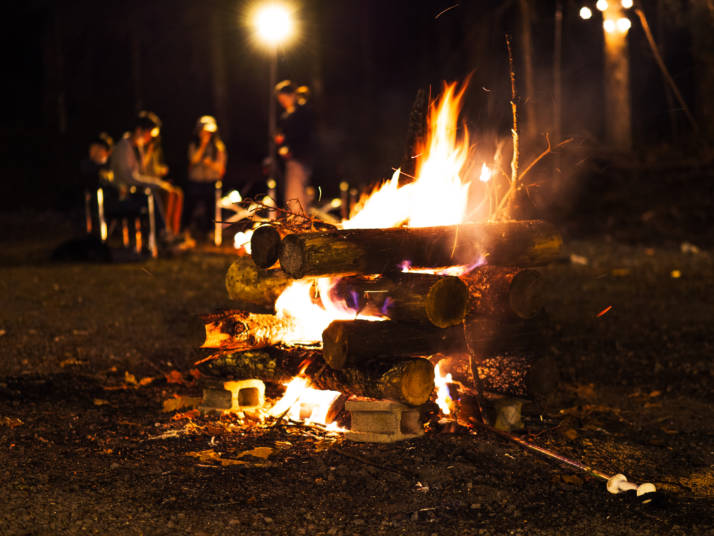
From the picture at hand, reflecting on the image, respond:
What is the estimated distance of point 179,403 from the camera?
5.85 metres

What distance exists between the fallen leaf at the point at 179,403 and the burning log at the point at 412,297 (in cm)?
138

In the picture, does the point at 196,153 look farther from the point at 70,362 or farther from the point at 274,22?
the point at 70,362

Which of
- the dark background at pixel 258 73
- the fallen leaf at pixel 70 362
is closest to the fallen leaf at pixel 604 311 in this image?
the fallen leaf at pixel 70 362

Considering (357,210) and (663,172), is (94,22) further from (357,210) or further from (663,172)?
(357,210)

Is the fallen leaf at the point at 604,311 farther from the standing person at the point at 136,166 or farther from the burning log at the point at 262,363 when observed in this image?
the standing person at the point at 136,166

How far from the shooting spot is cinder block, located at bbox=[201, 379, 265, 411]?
568cm

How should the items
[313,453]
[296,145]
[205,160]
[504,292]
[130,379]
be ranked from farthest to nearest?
[205,160] < [296,145] < [130,379] < [504,292] < [313,453]

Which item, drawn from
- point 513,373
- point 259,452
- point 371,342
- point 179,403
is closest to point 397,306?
point 371,342

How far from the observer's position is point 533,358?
554 centimetres

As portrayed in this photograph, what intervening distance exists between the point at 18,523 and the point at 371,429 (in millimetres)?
2018

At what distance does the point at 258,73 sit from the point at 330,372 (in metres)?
31.9

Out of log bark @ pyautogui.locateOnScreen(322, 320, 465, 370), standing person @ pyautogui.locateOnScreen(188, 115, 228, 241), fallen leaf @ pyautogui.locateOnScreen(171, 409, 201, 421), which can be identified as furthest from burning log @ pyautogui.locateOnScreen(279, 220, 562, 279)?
standing person @ pyautogui.locateOnScreen(188, 115, 228, 241)

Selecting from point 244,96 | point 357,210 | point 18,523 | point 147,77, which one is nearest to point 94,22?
point 147,77

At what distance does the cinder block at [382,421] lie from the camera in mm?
5043
